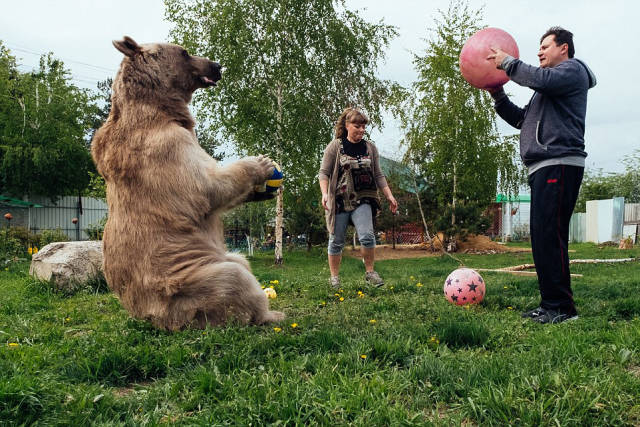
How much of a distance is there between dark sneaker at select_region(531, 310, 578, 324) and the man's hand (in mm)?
2311

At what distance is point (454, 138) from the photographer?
19547 millimetres

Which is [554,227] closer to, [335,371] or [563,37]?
A: [563,37]

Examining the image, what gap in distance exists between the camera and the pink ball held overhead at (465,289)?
16.3 feet

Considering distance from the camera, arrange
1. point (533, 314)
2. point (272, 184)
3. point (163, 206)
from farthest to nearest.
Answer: point (533, 314) < point (272, 184) < point (163, 206)

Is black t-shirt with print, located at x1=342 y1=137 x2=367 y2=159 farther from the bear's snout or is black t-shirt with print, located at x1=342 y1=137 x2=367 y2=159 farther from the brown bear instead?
the brown bear

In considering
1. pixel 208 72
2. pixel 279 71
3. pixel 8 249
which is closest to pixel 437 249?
pixel 279 71

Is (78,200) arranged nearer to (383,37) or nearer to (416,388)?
(383,37)

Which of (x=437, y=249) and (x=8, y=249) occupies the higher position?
(x=8, y=249)

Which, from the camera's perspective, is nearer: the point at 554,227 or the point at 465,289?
the point at 554,227

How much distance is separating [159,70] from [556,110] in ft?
11.3

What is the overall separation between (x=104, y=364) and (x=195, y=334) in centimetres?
67

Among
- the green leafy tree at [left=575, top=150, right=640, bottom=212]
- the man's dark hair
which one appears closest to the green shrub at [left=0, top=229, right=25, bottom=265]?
the man's dark hair

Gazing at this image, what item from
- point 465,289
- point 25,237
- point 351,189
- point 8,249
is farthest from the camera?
point 25,237

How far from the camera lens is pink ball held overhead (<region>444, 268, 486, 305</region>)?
4.97 metres
